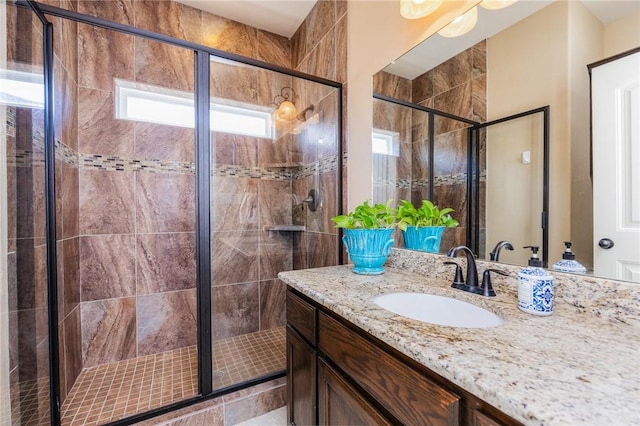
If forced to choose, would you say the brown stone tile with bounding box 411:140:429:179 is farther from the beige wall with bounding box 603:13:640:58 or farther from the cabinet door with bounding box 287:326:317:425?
the cabinet door with bounding box 287:326:317:425

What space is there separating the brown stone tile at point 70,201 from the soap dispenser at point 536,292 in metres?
2.24

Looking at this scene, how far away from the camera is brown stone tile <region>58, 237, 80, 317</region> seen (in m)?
1.68

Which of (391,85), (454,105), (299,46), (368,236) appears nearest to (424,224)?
(368,236)

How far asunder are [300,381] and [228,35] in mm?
2582

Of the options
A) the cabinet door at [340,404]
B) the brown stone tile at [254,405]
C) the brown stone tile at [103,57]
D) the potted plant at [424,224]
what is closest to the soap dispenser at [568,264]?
the potted plant at [424,224]

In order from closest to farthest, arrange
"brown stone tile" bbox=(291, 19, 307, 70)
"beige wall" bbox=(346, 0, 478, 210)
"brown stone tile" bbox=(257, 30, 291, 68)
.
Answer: "beige wall" bbox=(346, 0, 478, 210) < "brown stone tile" bbox=(291, 19, 307, 70) < "brown stone tile" bbox=(257, 30, 291, 68)

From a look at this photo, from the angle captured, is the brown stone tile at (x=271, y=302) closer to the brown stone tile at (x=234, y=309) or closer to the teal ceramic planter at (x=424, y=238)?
the brown stone tile at (x=234, y=309)

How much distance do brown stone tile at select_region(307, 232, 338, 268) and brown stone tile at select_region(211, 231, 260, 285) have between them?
0.43 m

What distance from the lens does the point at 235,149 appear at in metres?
2.15

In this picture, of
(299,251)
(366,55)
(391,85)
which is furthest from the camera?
(299,251)

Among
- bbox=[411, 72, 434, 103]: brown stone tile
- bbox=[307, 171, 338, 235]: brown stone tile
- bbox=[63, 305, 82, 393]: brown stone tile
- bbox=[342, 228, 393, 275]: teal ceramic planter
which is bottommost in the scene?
bbox=[63, 305, 82, 393]: brown stone tile

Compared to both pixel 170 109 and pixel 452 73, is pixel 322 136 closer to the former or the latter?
pixel 452 73

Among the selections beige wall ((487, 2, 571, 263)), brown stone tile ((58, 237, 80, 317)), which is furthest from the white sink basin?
brown stone tile ((58, 237, 80, 317))

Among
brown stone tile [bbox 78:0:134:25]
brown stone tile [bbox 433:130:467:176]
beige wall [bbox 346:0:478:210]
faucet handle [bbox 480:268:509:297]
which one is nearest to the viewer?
faucet handle [bbox 480:268:509:297]
